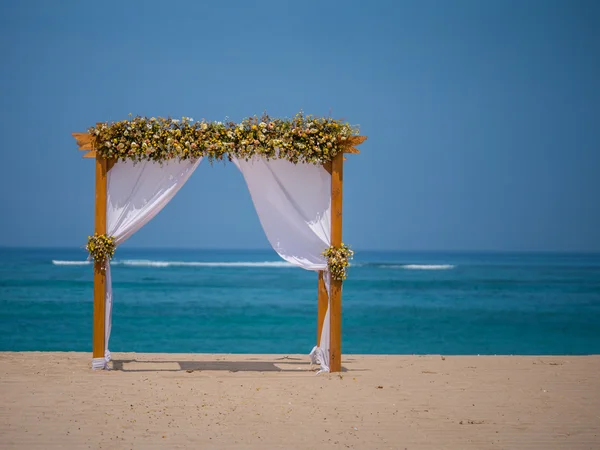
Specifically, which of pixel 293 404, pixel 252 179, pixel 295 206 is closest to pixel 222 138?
pixel 252 179

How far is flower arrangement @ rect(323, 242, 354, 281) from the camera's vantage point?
28.5 feet

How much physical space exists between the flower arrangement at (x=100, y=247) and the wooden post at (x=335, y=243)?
2.51m

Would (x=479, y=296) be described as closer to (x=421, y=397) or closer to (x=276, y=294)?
(x=276, y=294)

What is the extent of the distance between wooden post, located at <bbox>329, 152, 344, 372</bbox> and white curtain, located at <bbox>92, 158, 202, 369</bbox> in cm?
160

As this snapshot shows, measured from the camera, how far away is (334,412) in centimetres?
671

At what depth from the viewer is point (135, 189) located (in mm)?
8750

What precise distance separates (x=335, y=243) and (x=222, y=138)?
1747 mm

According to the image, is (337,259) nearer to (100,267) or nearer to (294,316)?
(100,267)

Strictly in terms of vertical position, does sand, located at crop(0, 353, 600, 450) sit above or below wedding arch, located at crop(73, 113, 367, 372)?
below

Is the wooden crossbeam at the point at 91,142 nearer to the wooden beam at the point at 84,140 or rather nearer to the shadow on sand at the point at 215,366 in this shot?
the wooden beam at the point at 84,140

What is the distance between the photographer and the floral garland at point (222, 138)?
28.1ft

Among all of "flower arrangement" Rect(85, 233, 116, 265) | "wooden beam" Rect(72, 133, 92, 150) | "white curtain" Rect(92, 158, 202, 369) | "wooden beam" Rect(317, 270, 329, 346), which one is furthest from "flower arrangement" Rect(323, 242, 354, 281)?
"wooden beam" Rect(72, 133, 92, 150)

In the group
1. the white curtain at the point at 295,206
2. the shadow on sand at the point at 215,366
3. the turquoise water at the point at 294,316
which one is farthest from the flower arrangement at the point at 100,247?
the turquoise water at the point at 294,316

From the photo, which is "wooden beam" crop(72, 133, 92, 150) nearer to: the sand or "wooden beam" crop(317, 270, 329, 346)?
the sand
